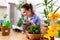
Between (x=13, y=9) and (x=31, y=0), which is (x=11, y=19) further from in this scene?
(x=31, y=0)

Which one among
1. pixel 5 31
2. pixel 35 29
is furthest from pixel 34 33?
pixel 5 31

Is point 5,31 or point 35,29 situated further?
point 5,31

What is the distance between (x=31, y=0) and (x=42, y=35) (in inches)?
54.6

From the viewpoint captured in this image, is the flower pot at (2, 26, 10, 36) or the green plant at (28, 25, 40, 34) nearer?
the green plant at (28, 25, 40, 34)

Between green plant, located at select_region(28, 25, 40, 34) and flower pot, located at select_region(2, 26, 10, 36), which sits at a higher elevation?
green plant, located at select_region(28, 25, 40, 34)

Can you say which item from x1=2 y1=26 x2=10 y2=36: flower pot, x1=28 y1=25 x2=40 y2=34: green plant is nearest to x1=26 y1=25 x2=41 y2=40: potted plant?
x1=28 y1=25 x2=40 y2=34: green plant

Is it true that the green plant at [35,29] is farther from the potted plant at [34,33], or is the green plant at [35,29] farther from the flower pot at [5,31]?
the flower pot at [5,31]

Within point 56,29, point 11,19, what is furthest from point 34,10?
point 56,29

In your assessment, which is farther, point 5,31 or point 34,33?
point 5,31

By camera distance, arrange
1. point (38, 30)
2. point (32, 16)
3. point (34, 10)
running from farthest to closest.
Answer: point (34, 10) < point (32, 16) < point (38, 30)

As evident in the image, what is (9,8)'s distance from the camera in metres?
3.11

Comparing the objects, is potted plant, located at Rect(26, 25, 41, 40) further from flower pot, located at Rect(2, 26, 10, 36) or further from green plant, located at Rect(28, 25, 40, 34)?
flower pot, located at Rect(2, 26, 10, 36)

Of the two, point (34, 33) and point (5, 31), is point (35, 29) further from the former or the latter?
point (5, 31)

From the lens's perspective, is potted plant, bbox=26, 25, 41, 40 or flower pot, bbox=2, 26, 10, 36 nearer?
potted plant, bbox=26, 25, 41, 40
